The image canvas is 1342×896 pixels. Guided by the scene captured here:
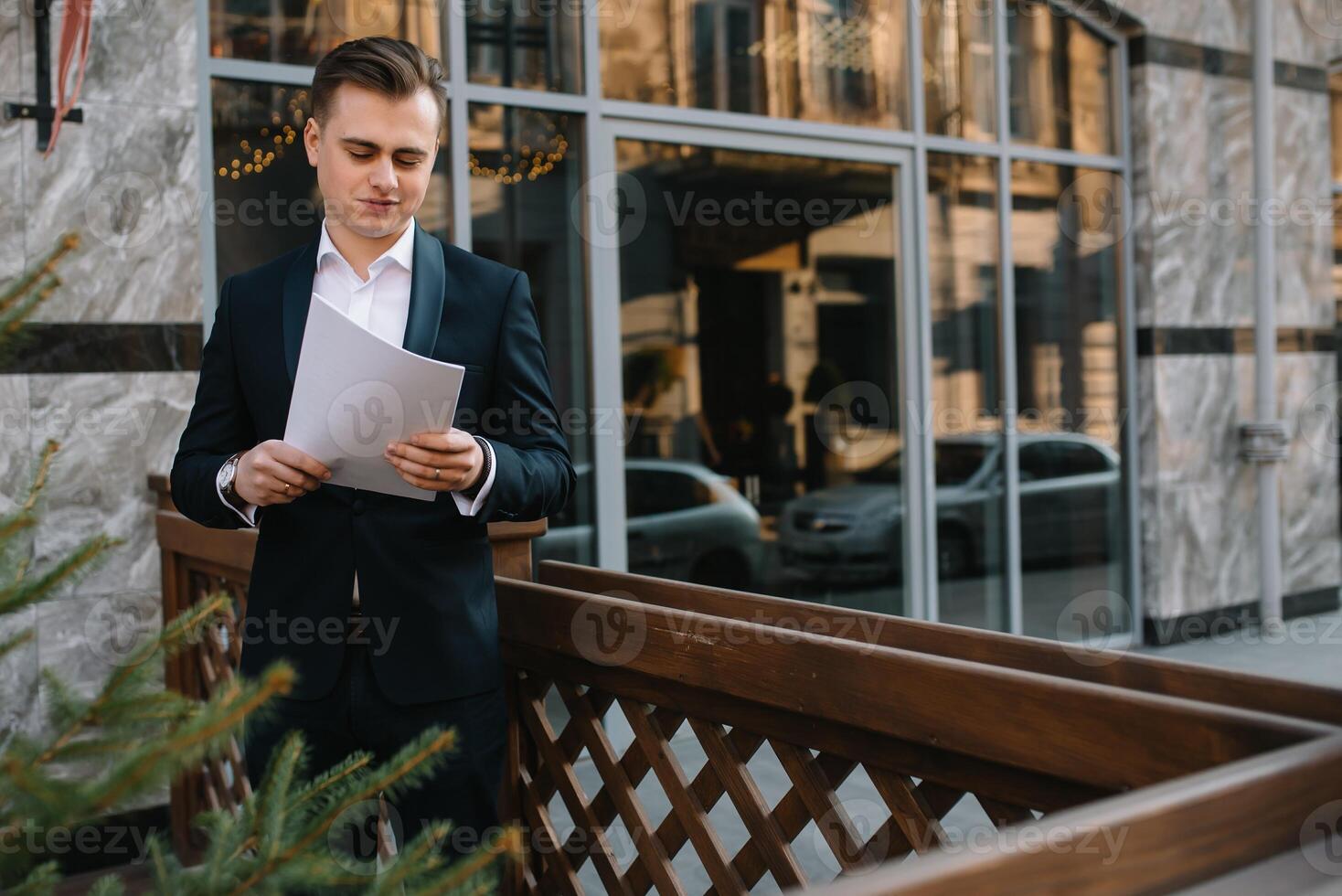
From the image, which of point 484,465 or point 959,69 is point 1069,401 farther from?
point 484,465

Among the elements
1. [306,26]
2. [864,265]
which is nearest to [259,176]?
[306,26]

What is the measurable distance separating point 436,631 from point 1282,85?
20.1 feet

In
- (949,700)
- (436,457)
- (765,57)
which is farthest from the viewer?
(765,57)

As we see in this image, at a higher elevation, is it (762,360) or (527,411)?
(762,360)

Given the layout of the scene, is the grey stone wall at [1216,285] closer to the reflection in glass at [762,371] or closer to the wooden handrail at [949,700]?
the reflection in glass at [762,371]

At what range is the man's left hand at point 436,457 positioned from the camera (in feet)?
4.82

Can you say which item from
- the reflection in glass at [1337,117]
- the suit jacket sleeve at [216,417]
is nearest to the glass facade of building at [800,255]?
the reflection in glass at [1337,117]

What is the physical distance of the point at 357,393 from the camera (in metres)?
1.45

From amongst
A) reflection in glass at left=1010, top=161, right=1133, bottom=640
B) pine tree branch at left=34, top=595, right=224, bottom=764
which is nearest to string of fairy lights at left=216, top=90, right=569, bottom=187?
reflection in glass at left=1010, top=161, right=1133, bottom=640

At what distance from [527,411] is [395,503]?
23cm

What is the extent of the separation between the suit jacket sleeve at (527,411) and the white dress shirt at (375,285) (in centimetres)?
15

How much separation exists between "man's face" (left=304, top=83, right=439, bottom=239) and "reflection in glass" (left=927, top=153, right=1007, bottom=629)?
12.9 ft

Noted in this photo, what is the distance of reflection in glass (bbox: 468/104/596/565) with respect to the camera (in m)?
4.22

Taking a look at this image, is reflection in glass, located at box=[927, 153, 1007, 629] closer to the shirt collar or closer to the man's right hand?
the shirt collar
